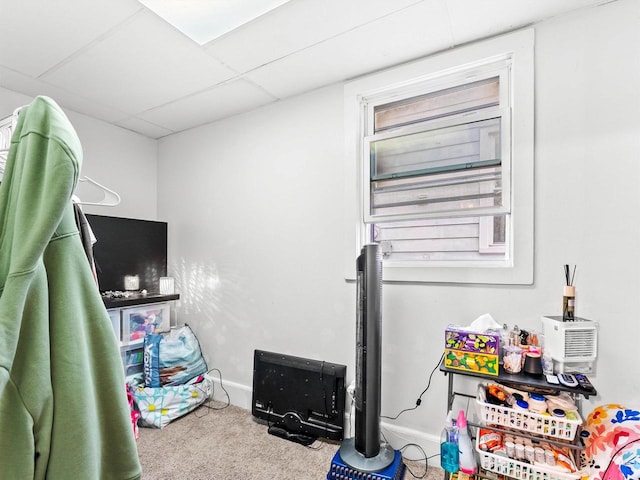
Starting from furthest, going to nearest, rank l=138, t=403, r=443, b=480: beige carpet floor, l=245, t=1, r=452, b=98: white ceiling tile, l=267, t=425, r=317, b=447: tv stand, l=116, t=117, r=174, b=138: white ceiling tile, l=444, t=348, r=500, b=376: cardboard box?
l=116, t=117, r=174, b=138: white ceiling tile → l=267, t=425, r=317, b=447: tv stand → l=138, t=403, r=443, b=480: beige carpet floor → l=245, t=1, r=452, b=98: white ceiling tile → l=444, t=348, r=500, b=376: cardboard box

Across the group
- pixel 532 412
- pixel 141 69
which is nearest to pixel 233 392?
pixel 532 412

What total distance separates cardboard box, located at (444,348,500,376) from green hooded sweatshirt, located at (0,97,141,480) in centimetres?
129

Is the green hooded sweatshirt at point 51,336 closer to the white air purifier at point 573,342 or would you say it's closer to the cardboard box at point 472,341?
the cardboard box at point 472,341

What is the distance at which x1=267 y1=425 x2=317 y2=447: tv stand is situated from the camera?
2.00 m

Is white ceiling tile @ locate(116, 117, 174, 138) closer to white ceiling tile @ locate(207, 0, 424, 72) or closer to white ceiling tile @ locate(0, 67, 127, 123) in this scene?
white ceiling tile @ locate(0, 67, 127, 123)

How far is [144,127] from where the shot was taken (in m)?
2.81

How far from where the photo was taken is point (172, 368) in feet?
8.04

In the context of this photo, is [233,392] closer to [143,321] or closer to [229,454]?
[229,454]

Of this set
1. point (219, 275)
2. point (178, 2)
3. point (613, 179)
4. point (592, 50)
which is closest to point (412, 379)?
point (613, 179)

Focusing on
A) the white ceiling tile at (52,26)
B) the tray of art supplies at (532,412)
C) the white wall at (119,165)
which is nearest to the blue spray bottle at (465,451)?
the tray of art supplies at (532,412)

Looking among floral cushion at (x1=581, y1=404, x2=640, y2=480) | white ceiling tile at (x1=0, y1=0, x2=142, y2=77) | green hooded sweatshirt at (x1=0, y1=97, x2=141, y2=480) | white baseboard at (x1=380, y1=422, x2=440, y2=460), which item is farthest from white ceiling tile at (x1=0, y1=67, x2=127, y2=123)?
floral cushion at (x1=581, y1=404, x2=640, y2=480)

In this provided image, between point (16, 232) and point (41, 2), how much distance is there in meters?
1.49

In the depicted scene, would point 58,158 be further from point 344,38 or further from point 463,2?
point 463,2

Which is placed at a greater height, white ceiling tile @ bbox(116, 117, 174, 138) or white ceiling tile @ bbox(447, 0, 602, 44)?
white ceiling tile @ bbox(447, 0, 602, 44)
